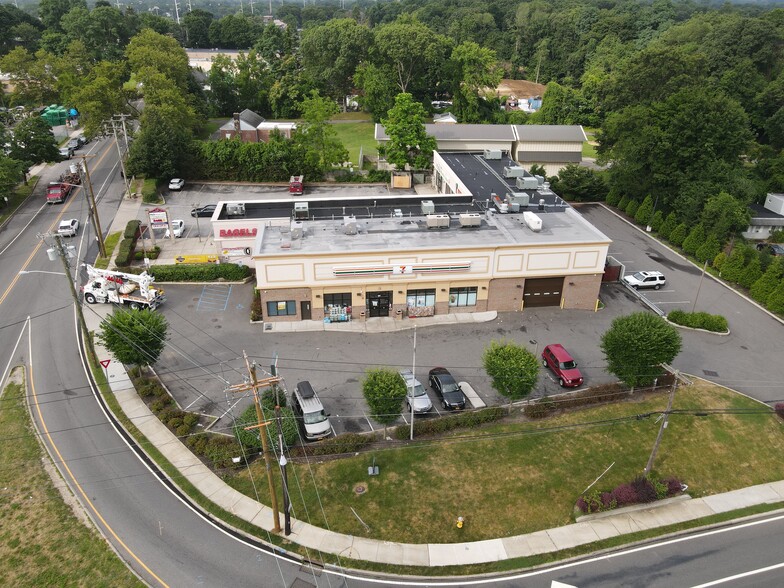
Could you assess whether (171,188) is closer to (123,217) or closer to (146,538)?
(123,217)

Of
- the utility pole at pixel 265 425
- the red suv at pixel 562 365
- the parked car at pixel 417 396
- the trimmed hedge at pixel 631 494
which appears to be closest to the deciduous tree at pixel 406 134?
the red suv at pixel 562 365

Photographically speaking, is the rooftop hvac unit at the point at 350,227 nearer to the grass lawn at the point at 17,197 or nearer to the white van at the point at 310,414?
the white van at the point at 310,414

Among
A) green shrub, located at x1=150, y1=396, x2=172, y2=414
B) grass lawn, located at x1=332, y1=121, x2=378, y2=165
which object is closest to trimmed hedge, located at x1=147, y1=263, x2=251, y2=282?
green shrub, located at x1=150, y1=396, x2=172, y2=414

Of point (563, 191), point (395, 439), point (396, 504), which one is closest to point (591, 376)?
point (395, 439)

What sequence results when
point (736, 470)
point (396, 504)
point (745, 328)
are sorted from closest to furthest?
point (396, 504) < point (736, 470) < point (745, 328)

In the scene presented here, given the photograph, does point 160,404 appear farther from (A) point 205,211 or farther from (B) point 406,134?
(B) point 406,134

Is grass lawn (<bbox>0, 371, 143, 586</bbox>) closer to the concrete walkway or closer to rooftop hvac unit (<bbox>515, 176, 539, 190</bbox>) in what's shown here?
the concrete walkway

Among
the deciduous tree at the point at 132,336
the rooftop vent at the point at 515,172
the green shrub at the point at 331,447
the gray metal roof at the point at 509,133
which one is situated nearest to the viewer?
the green shrub at the point at 331,447
